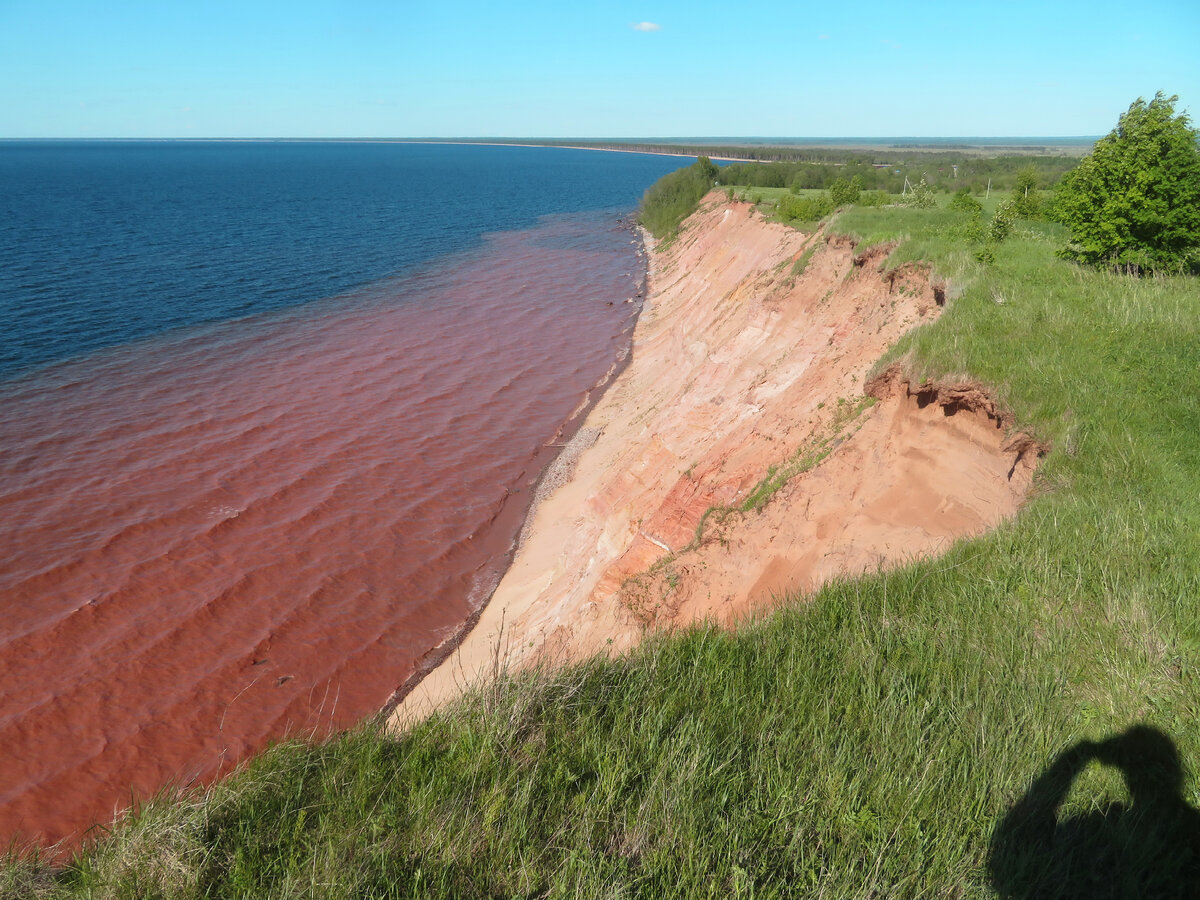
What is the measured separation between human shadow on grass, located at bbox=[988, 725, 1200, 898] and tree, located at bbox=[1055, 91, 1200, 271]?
1346 centimetres

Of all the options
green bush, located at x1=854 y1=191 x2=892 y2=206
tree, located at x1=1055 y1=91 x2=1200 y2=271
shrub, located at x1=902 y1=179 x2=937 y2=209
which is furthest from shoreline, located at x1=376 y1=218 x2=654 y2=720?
tree, located at x1=1055 y1=91 x2=1200 y2=271

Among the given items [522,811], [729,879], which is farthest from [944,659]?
[522,811]

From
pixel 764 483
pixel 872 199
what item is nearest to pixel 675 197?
pixel 872 199

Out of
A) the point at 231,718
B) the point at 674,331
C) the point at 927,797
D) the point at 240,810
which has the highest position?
the point at 927,797

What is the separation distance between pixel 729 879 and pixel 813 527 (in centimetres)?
793

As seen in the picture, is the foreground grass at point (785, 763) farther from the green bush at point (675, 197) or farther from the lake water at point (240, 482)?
the green bush at point (675, 197)

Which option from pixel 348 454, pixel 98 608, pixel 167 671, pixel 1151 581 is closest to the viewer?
pixel 1151 581

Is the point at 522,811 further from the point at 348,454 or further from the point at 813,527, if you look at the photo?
the point at 348,454

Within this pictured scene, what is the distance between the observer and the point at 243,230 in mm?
65000

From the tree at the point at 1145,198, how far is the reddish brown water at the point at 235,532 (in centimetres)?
1519

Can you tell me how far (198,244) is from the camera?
186 feet

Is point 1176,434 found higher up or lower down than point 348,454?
higher up

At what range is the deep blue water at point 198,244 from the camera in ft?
118

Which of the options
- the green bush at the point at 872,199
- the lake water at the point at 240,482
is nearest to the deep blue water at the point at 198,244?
the lake water at the point at 240,482
